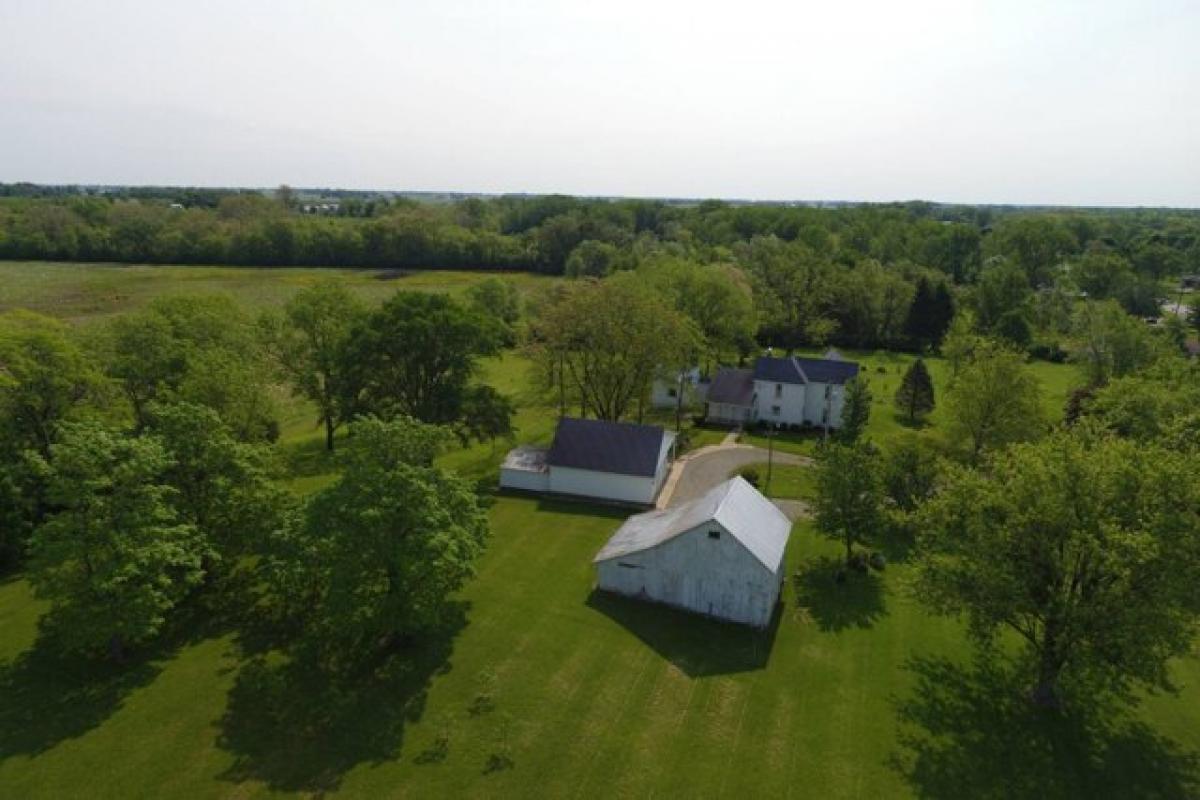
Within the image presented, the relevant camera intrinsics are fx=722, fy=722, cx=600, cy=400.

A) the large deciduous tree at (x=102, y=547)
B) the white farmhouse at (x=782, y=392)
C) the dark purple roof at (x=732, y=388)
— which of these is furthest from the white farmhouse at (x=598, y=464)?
the large deciduous tree at (x=102, y=547)

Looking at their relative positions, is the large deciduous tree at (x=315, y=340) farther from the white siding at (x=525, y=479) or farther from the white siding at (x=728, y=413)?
the white siding at (x=728, y=413)

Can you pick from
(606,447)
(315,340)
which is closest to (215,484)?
(606,447)

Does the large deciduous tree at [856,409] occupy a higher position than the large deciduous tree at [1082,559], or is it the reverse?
the large deciduous tree at [1082,559]

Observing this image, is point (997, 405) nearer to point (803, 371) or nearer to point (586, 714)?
Answer: point (803, 371)

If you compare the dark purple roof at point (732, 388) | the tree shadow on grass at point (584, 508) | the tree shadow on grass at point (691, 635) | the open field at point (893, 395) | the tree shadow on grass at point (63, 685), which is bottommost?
the open field at point (893, 395)

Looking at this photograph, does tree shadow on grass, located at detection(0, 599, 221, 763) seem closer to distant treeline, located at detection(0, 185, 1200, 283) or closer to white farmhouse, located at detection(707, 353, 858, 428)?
white farmhouse, located at detection(707, 353, 858, 428)
